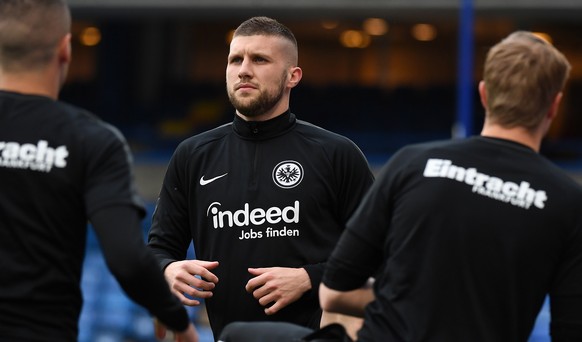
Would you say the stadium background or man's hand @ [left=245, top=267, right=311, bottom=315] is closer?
man's hand @ [left=245, top=267, right=311, bottom=315]

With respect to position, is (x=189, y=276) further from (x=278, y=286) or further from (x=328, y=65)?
(x=328, y=65)

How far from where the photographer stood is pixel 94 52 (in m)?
28.2

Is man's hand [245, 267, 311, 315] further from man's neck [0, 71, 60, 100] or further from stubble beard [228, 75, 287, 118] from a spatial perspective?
man's neck [0, 71, 60, 100]

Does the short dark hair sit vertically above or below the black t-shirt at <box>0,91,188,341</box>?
above

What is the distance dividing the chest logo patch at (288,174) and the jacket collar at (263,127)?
0.16 m

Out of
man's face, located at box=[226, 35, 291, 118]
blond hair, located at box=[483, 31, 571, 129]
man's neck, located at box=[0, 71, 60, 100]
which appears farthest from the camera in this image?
man's face, located at box=[226, 35, 291, 118]

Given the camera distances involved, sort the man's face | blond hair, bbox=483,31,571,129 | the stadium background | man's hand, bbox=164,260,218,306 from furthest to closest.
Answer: the stadium background < the man's face < man's hand, bbox=164,260,218,306 < blond hair, bbox=483,31,571,129

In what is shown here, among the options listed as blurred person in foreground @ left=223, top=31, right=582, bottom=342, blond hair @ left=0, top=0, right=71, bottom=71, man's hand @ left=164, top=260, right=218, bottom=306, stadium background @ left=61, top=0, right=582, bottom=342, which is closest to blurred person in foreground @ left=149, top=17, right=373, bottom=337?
man's hand @ left=164, top=260, right=218, bottom=306

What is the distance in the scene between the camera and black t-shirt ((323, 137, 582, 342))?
3.47 metres

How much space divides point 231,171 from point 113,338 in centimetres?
879

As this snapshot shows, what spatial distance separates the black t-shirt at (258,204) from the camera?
4.92 metres

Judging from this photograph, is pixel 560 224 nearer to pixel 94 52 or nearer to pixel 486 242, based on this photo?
pixel 486 242

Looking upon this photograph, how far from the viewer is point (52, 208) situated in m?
3.53

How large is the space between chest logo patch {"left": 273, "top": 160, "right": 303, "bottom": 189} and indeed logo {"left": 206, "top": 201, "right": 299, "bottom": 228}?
0.10 m
